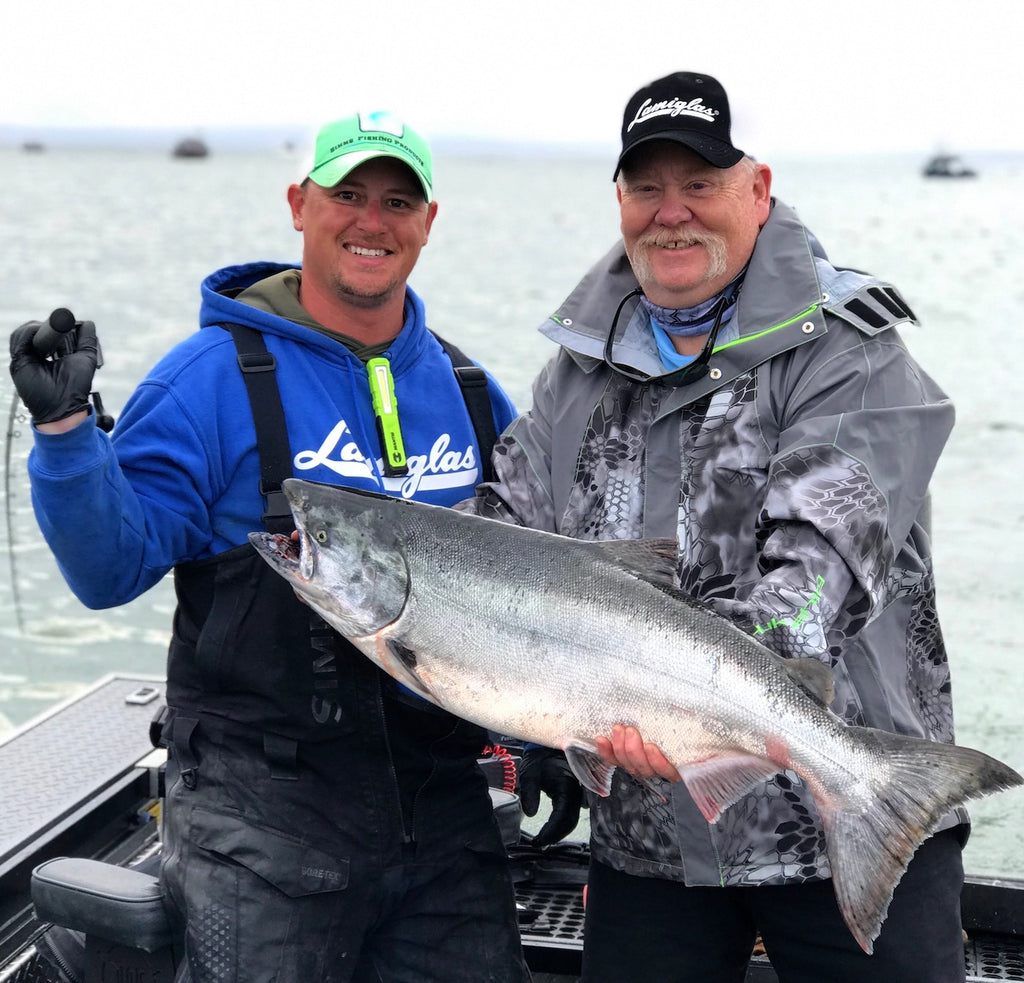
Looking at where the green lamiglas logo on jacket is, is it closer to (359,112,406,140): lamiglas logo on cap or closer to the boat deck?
the boat deck

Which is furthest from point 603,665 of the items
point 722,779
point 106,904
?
point 106,904

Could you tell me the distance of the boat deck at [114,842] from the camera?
3959 millimetres

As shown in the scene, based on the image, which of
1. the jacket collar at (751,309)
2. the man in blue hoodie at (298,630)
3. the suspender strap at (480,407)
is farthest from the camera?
the suspender strap at (480,407)

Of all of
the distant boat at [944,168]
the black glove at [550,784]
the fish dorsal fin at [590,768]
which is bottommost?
the black glove at [550,784]

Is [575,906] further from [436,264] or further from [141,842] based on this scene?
[436,264]

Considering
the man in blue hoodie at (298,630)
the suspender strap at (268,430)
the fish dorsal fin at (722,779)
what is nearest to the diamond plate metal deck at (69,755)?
the man in blue hoodie at (298,630)

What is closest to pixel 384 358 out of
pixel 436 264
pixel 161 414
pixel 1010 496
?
pixel 161 414

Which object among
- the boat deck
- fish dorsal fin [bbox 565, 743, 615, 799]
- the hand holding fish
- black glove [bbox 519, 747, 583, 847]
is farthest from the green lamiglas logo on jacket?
the boat deck

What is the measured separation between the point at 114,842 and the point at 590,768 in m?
2.28

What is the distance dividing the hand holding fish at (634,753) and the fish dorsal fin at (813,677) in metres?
0.36

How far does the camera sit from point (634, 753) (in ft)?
9.52

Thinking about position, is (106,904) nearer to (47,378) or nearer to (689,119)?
(47,378)

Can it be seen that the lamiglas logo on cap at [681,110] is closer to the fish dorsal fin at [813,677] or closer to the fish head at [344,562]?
the fish head at [344,562]

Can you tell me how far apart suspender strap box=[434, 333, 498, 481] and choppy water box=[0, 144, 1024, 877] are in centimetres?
130
